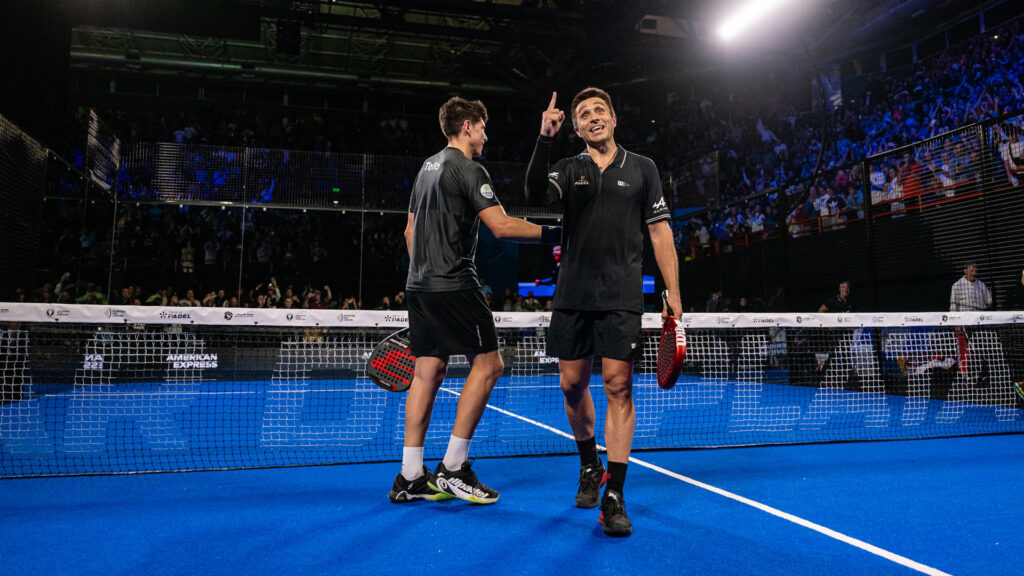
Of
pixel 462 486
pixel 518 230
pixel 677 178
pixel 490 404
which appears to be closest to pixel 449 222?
pixel 518 230

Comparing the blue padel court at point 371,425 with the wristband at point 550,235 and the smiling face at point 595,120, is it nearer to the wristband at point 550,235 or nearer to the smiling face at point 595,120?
the wristband at point 550,235

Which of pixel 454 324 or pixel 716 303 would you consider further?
pixel 716 303

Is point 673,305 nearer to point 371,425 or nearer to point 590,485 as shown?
point 590,485

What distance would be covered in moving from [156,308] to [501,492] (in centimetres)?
257

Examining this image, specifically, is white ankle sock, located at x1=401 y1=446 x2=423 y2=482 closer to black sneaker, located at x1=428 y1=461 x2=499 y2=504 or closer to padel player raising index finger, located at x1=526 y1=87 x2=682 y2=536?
black sneaker, located at x1=428 y1=461 x2=499 y2=504

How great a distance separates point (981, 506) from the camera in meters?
3.19

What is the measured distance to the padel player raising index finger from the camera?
3.03 metres

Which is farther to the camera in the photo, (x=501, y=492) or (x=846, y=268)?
(x=846, y=268)

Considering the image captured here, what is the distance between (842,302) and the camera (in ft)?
32.9

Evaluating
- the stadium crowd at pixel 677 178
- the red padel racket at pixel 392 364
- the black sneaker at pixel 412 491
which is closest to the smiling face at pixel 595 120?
the red padel racket at pixel 392 364

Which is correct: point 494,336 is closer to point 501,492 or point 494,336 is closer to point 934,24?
point 501,492

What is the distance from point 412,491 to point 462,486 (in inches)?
10.9

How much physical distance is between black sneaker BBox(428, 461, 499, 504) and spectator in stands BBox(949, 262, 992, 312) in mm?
7635

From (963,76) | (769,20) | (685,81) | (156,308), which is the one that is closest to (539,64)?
(685,81)
